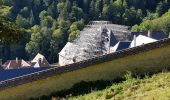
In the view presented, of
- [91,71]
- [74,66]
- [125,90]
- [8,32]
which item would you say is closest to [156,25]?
[91,71]

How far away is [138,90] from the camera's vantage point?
13.4m

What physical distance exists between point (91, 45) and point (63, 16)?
5874cm

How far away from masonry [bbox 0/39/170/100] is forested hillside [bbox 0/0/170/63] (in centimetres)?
9496

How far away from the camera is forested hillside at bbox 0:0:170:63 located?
116312mm

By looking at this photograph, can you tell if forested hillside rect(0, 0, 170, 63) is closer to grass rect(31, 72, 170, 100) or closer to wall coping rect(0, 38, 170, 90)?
wall coping rect(0, 38, 170, 90)

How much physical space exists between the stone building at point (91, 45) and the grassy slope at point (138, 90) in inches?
2159

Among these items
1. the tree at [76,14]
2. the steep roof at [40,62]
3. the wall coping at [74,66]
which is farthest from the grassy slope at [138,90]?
the tree at [76,14]

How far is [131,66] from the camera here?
15.7 meters

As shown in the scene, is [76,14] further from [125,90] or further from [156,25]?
[125,90]

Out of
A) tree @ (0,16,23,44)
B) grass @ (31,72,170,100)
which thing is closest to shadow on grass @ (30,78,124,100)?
grass @ (31,72,170,100)

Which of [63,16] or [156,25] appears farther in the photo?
[63,16]

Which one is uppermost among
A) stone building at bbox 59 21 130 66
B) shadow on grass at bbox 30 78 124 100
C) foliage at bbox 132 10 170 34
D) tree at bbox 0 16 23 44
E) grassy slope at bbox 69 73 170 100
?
tree at bbox 0 16 23 44

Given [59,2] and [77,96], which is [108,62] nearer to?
[77,96]

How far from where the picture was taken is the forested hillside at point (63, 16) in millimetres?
116312
